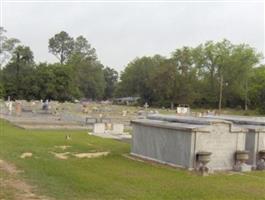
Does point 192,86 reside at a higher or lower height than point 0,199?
higher

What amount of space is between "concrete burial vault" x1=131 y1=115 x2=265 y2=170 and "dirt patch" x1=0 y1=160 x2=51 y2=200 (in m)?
5.14

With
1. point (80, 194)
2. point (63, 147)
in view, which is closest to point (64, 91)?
point (63, 147)

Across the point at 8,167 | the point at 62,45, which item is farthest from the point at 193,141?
the point at 62,45

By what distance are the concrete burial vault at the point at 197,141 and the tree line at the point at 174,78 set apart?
58.7 meters

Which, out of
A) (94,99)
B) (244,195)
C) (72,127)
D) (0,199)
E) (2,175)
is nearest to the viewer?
(0,199)

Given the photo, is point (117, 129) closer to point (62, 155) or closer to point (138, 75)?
point (62, 155)

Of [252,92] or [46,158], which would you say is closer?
[46,158]

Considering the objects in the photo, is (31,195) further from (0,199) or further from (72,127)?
(72,127)

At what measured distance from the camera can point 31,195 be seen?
10.1m

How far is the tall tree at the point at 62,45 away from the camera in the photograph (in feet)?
387

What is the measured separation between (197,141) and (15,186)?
6.32 m

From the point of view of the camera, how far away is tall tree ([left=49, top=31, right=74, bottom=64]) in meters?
118

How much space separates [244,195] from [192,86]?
73.0 metres

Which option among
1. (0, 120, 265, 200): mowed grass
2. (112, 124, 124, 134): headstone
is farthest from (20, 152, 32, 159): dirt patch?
(112, 124, 124, 134): headstone
